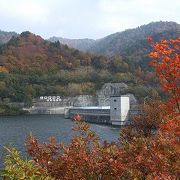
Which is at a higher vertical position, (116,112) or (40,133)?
(116,112)

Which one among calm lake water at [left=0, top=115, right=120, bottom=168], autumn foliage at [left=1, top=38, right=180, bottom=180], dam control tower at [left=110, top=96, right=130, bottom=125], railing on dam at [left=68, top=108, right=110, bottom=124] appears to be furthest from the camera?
railing on dam at [left=68, top=108, right=110, bottom=124]

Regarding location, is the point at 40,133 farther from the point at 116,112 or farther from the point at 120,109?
the point at 116,112

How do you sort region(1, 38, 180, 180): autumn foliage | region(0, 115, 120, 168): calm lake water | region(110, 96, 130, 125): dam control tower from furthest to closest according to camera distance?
region(110, 96, 130, 125): dam control tower → region(0, 115, 120, 168): calm lake water → region(1, 38, 180, 180): autumn foliage

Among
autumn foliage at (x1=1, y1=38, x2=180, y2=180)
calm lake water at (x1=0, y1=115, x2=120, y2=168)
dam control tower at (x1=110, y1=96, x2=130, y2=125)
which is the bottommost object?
calm lake water at (x1=0, y1=115, x2=120, y2=168)

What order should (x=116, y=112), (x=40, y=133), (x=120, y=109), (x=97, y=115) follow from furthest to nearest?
(x=97, y=115)
(x=116, y=112)
(x=120, y=109)
(x=40, y=133)

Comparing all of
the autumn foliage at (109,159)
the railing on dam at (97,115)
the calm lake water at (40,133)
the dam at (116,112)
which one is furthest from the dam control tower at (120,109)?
the autumn foliage at (109,159)

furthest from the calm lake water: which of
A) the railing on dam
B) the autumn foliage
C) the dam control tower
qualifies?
the autumn foliage

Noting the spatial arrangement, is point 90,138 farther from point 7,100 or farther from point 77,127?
point 7,100

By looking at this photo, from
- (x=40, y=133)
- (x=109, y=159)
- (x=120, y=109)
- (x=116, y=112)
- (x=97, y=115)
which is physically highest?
(x=109, y=159)

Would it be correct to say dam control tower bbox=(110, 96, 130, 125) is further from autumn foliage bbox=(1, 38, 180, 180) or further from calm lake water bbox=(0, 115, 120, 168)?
autumn foliage bbox=(1, 38, 180, 180)

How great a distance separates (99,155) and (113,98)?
4255 inches

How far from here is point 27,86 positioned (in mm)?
188500

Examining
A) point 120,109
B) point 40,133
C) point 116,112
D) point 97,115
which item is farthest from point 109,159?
point 97,115

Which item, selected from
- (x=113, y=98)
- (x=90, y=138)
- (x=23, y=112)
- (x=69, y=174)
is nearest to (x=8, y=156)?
(x=69, y=174)
